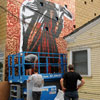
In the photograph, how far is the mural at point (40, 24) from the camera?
13352mm

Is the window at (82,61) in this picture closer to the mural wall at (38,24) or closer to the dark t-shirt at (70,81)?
the mural wall at (38,24)

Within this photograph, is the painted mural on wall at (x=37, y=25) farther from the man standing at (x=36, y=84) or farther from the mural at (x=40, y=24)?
the man standing at (x=36, y=84)

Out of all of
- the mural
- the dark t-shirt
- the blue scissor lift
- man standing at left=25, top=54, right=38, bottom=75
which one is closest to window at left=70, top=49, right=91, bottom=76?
the blue scissor lift

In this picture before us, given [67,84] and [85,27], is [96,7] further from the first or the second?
[67,84]

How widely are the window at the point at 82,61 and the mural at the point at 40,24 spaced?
3375 millimetres

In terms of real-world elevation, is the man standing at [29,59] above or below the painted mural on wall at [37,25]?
below

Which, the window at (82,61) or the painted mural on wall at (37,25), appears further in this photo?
the painted mural on wall at (37,25)

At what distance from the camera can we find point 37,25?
14.1 meters

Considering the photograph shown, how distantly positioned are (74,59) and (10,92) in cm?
430

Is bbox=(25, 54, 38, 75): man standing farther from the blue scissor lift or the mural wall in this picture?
the mural wall


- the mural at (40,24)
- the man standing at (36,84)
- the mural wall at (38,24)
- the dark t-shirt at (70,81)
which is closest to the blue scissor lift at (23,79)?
the man standing at (36,84)

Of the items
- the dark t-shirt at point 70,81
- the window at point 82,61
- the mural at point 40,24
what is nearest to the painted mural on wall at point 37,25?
the mural at point 40,24

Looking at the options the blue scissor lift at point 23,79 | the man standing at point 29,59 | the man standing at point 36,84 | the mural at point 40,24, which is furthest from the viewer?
the mural at point 40,24

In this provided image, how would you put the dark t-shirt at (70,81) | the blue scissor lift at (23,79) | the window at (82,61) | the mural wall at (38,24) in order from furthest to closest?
A: the mural wall at (38,24)
the window at (82,61)
the blue scissor lift at (23,79)
the dark t-shirt at (70,81)
